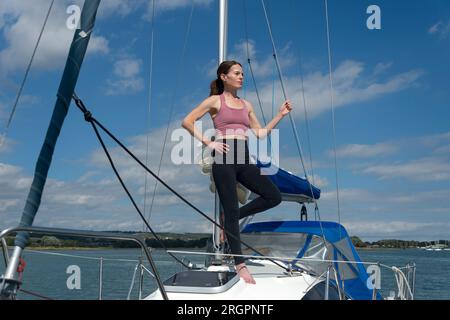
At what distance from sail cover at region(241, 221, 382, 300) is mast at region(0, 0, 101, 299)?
3258mm

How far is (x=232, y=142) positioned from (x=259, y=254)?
1.17 metres

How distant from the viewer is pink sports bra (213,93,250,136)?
4.88 meters

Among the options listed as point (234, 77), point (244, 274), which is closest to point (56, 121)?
point (244, 274)

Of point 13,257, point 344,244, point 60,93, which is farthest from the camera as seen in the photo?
point 344,244

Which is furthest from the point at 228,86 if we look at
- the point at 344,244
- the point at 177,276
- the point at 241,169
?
the point at 344,244

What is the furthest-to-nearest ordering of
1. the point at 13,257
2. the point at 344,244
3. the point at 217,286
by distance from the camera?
the point at 344,244, the point at 217,286, the point at 13,257

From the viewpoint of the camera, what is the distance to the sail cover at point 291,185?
258 inches

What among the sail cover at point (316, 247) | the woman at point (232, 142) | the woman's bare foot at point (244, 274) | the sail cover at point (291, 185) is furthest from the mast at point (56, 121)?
the sail cover at point (291, 185)

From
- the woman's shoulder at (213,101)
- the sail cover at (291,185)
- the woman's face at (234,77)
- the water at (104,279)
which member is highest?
the woman's face at (234,77)

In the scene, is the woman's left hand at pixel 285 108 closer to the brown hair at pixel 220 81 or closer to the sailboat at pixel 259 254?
the brown hair at pixel 220 81

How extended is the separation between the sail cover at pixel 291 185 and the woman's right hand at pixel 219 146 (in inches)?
65.1
